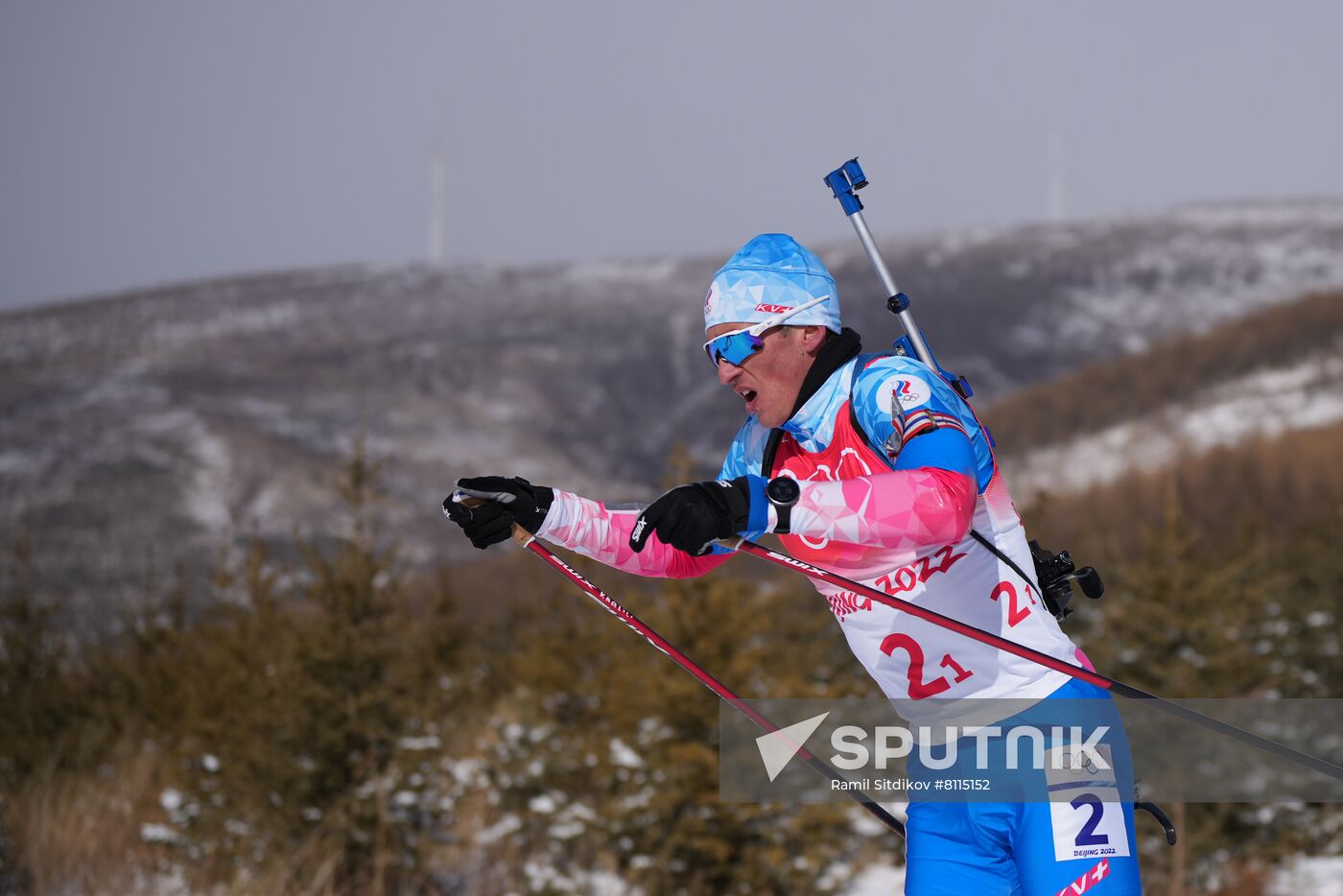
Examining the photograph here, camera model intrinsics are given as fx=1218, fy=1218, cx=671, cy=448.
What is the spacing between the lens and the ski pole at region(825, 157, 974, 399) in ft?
11.3

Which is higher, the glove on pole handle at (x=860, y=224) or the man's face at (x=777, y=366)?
the glove on pole handle at (x=860, y=224)

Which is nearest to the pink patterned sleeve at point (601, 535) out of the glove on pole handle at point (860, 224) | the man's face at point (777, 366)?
the man's face at point (777, 366)

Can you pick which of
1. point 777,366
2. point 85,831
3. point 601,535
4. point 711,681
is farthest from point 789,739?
point 85,831

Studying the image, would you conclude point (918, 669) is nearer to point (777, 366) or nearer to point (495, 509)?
point (777, 366)

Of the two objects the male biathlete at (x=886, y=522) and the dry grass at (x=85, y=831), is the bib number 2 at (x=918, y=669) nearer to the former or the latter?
the male biathlete at (x=886, y=522)

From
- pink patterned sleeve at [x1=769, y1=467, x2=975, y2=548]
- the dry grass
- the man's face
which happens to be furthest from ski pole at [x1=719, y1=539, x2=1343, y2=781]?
the dry grass

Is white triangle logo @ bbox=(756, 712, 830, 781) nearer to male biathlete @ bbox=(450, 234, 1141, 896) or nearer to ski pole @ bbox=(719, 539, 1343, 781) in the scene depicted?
male biathlete @ bbox=(450, 234, 1141, 896)

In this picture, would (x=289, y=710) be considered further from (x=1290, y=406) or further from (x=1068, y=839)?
(x=1290, y=406)

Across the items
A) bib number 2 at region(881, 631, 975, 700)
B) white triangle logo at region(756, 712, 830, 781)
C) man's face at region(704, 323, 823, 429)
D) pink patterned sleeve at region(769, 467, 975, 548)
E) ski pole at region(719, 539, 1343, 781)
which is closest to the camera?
pink patterned sleeve at region(769, 467, 975, 548)

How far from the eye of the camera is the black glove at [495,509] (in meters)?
3.08

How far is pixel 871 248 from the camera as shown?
12.0 feet

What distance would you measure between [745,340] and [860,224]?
736 millimetres

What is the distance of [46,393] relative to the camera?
9369 cm

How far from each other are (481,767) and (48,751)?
4514 millimetres
